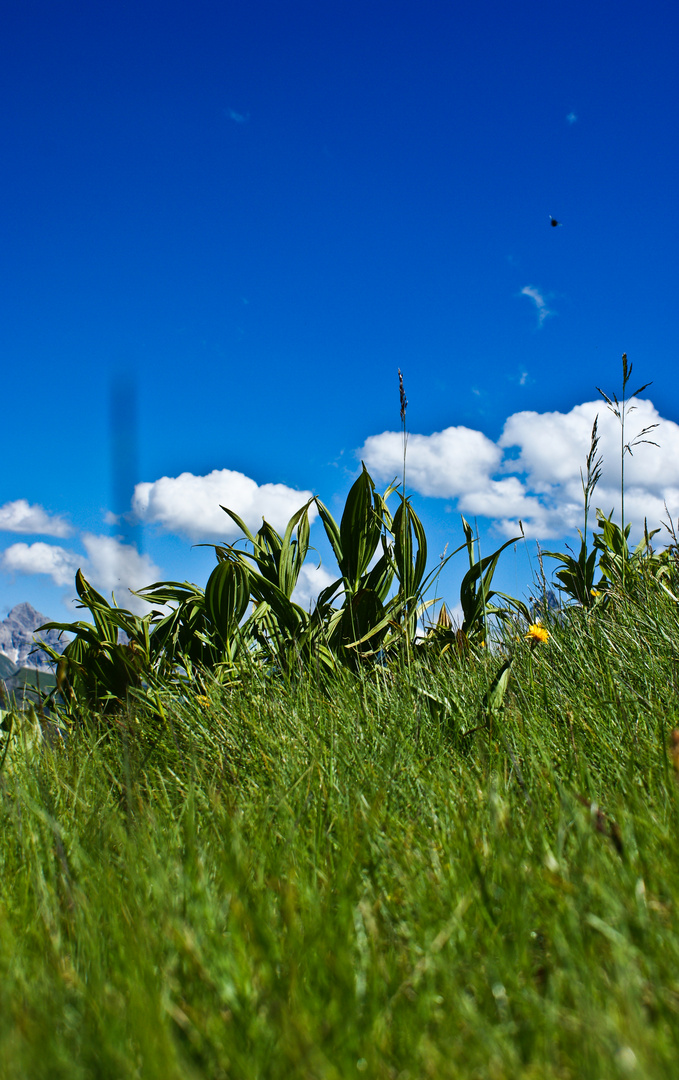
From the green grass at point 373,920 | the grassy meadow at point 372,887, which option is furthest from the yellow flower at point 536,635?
the green grass at point 373,920

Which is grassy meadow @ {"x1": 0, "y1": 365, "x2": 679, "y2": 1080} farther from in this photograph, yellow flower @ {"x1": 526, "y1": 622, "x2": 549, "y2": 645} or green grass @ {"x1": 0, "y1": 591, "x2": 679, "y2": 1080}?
yellow flower @ {"x1": 526, "y1": 622, "x2": 549, "y2": 645}

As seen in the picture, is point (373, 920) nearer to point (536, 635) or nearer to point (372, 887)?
point (372, 887)

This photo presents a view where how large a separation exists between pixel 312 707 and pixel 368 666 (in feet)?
3.79

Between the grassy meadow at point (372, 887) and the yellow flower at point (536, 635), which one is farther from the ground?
the yellow flower at point (536, 635)

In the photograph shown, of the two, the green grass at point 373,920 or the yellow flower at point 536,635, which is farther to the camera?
the yellow flower at point 536,635

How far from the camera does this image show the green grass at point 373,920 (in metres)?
0.70

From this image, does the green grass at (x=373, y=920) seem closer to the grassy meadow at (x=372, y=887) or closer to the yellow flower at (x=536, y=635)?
the grassy meadow at (x=372, y=887)

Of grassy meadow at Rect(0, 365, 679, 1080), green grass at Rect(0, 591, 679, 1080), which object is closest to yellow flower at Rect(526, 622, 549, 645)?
grassy meadow at Rect(0, 365, 679, 1080)

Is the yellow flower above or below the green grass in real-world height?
above

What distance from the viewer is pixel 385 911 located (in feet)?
3.23

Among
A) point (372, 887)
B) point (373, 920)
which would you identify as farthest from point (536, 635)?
point (373, 920)

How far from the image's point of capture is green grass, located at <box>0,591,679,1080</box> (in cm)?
70

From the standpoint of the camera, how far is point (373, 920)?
873 millimetres

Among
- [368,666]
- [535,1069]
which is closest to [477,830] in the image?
[535,1069]
